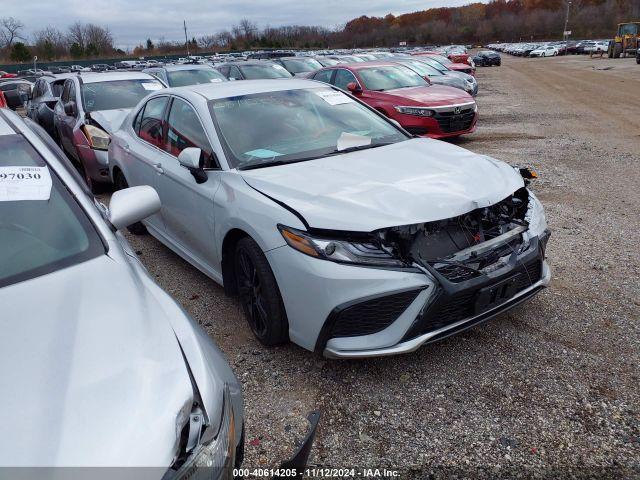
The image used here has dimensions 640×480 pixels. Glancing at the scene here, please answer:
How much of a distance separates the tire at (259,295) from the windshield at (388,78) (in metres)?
7.34

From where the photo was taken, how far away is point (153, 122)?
4.58 m

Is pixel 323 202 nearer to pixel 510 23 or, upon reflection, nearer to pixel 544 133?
pixel 544 133

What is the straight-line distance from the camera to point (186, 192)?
12.3ft

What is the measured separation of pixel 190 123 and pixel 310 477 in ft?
9.06

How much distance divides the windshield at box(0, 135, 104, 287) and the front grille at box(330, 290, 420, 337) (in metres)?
1.22

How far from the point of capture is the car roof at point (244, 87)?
13.3 feet

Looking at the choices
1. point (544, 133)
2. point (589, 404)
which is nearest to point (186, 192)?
point (589, 404)

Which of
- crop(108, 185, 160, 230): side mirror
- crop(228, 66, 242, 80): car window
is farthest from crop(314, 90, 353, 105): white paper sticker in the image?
crop(228, 66, 242, 80): car window

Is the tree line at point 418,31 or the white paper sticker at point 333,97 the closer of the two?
the white paper sticker at point 333,97

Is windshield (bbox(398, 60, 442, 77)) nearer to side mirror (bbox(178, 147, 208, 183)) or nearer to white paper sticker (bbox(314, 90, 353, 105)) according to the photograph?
white paper sticker (bbox(314, 90, 353, 105))

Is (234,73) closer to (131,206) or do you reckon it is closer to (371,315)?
(131,206)

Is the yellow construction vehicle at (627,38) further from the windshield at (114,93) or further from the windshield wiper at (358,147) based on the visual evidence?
the windshield wiper at (358,147)

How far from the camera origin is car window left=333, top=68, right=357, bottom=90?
10242mm

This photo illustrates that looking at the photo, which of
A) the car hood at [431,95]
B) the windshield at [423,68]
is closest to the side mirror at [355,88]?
the car hood at [431,95]
